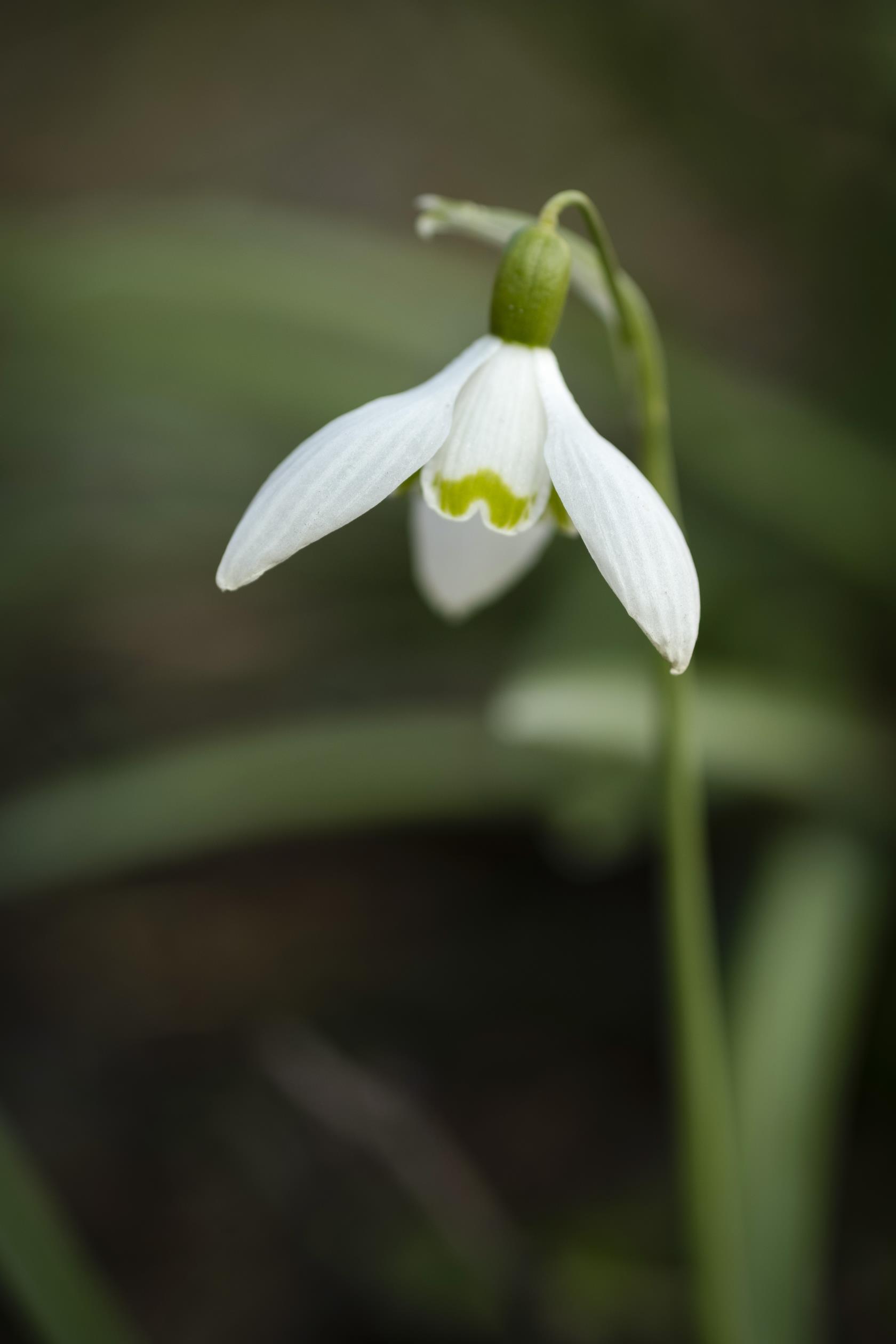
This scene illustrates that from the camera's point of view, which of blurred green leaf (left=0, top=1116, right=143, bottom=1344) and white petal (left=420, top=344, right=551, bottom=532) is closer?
white petal (left=420, top=344, right=551, bottom=532)

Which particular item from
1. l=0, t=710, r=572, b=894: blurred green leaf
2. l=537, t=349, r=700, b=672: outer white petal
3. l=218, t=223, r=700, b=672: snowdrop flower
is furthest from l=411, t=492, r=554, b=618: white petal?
l=0, t=710, r=572, b=894: blurred green leaf

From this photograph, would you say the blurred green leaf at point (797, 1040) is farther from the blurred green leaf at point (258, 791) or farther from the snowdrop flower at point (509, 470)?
→ the snowdrop flower at point (509, 470)

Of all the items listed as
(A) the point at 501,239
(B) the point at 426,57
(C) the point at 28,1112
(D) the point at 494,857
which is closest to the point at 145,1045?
(C) the point at 28,1112

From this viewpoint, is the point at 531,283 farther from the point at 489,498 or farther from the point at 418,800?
the point at 418,800

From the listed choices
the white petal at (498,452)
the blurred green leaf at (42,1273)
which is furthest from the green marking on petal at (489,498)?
the blurred green leaf at (42,1273)

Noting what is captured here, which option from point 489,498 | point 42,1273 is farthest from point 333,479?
point 42,1273

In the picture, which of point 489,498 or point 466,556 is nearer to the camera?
point 489,498

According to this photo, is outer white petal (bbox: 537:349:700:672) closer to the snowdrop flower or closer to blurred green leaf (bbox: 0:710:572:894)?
the snowdrop flower
